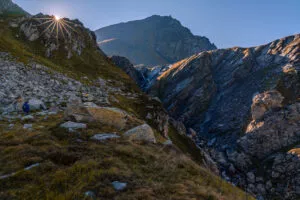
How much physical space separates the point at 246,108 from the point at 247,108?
709mm

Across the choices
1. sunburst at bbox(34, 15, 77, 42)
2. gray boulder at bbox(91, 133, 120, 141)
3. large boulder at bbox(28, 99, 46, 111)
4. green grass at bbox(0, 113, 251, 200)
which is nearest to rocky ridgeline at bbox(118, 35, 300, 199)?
green grass at bbox(0, 113, 251, 200)

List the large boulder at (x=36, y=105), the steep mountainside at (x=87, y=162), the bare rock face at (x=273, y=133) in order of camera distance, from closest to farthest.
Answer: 1. the steep mountainside at (x=87, y=162)
2. the large boulder at (x=36, y=105)
3. the bare rock face at (x=273, y=133)

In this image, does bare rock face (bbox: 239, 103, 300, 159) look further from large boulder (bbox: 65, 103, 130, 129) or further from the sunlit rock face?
the sunlit rock face

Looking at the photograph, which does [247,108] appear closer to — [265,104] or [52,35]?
[265,104]

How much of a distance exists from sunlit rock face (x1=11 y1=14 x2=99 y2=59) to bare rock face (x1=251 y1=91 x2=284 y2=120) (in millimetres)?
79358

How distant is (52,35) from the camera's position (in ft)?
216

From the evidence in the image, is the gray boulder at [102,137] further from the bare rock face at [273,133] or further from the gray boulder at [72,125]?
the bare rock face at [273,133]

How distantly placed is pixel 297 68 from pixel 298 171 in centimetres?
7345

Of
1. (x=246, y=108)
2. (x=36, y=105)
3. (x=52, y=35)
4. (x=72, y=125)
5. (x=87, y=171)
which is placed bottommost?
(x=246, y=108)

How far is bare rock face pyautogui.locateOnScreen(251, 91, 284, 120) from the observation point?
7569cm

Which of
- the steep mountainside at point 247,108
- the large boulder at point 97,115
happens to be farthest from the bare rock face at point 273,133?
the large boulder at point 97,115

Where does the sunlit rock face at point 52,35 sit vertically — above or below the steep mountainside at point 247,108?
above

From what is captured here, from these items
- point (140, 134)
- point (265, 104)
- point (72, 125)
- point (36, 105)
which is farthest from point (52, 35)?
point (265, 104)

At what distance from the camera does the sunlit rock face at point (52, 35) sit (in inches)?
2414
